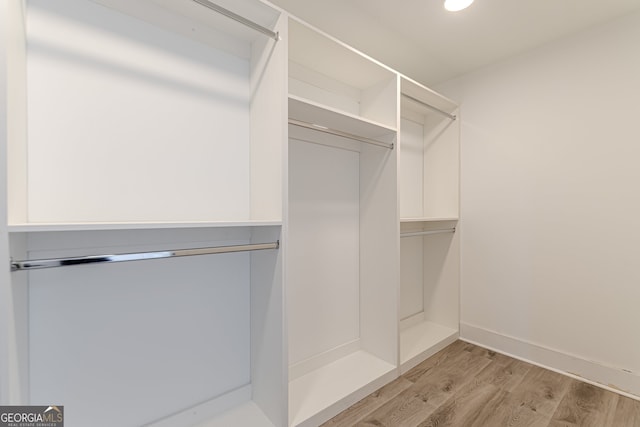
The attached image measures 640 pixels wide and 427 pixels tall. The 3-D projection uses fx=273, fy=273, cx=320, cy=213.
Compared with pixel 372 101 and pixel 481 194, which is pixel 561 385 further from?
pixel 372 101

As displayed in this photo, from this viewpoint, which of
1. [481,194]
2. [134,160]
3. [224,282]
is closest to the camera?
[134,160]

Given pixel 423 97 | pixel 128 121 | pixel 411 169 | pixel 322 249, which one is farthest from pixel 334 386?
pixel 423 97

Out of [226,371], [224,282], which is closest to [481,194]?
[224,282]

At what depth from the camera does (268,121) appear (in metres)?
1.44

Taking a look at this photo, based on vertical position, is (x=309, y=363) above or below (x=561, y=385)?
above

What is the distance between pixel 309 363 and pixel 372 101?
1.98 m

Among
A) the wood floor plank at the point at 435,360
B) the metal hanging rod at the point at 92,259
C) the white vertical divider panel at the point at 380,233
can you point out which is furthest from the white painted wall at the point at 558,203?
the metal hanging rod at the point at 92,259

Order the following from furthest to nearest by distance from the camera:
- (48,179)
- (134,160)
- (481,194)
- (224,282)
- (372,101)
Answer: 1. (481,194)
2. (372,101)
3. (224,282)
4. (134,160)
5. (48,179)

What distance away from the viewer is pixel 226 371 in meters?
1.53

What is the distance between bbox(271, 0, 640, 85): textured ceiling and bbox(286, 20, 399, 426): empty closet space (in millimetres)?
272

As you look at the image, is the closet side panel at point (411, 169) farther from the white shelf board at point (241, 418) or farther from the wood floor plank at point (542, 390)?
the white shelf board at point (241, 418)

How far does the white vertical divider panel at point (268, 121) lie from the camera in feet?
4.45

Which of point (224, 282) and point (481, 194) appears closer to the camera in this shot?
point (224, 282)

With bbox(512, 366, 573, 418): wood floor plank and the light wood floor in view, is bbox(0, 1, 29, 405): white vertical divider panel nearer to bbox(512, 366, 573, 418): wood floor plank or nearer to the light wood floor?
the light wood floor
